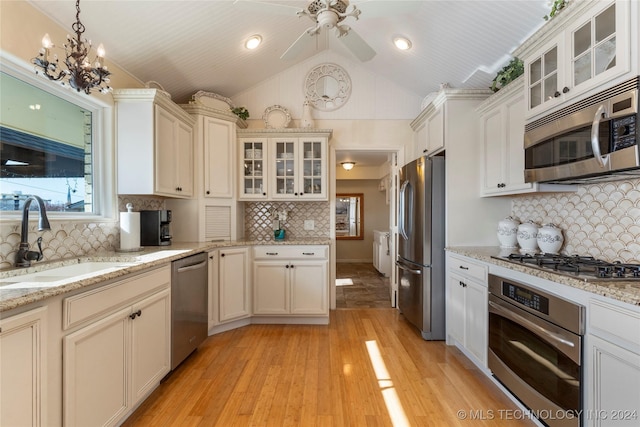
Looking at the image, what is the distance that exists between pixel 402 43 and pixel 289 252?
2473 mm

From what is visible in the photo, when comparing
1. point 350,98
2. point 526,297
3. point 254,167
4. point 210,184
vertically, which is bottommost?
point 526,297

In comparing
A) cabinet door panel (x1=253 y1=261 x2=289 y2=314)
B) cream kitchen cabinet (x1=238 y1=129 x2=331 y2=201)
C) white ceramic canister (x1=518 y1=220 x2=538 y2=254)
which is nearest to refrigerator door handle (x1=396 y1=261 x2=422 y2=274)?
white ceramic canister (x1=518 y1=220 x2=538 y2=254)

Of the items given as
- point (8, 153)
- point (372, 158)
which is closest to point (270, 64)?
point (8, 153)

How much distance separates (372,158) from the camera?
244 inches

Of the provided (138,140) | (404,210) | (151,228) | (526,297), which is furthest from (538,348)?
(138,140)

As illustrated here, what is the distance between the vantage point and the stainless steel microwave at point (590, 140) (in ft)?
4.41

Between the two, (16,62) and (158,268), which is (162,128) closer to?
(16,62)

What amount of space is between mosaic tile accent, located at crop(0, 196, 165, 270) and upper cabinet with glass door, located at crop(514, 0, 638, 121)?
322 cm

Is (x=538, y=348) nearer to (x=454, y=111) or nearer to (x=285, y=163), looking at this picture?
(x=454, y=111)

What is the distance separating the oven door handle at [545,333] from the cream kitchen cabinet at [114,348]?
7.35 feet

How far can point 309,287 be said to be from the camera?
3229mm

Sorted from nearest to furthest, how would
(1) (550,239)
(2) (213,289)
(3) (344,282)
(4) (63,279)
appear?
(4) (63,279) < (1) (550,239) < (2) (213,289) < (3) (344,282)

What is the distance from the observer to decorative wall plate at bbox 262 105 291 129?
12.2 ft

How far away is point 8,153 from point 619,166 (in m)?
3.23
